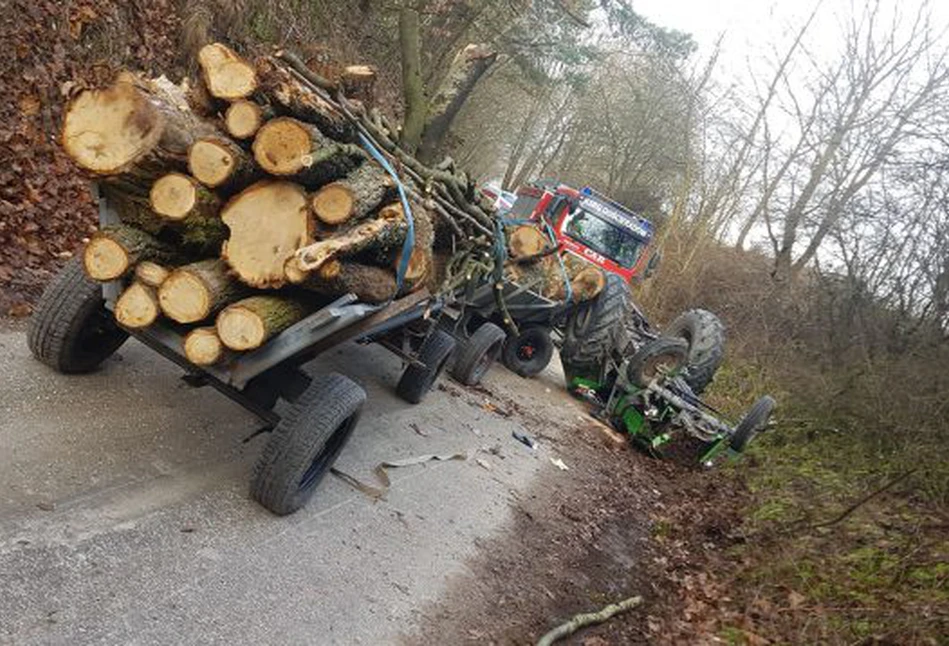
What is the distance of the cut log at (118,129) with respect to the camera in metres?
3.22

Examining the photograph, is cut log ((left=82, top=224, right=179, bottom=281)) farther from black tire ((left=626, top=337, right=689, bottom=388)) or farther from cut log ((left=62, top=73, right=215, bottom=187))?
black tire ((left=626, top=337, right=689, bottom=388))

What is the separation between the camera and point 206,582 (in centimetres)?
312

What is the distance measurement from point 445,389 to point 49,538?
15.2 ft

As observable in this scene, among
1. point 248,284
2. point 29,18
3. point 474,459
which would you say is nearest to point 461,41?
point 29,18

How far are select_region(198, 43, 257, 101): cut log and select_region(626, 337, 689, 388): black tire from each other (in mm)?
5736

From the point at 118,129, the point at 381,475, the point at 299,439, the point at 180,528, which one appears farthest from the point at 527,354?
the point at 118,129

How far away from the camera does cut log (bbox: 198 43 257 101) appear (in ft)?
11.1

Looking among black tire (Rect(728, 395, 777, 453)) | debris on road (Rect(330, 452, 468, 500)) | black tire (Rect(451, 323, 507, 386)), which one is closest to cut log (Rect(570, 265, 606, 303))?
black tire (Rect(451, 323, 507, 386))

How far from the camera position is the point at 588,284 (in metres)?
8.66

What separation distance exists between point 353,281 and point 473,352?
4.14 metres

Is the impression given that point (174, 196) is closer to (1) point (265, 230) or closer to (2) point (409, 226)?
(1) point (265, 230)

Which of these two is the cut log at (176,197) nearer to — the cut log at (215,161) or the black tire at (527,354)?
the cut log at (215,161)

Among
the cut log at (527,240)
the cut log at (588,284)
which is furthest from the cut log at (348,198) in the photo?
the cut log at (588,284)

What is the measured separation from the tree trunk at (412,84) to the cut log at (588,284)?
3706mm
